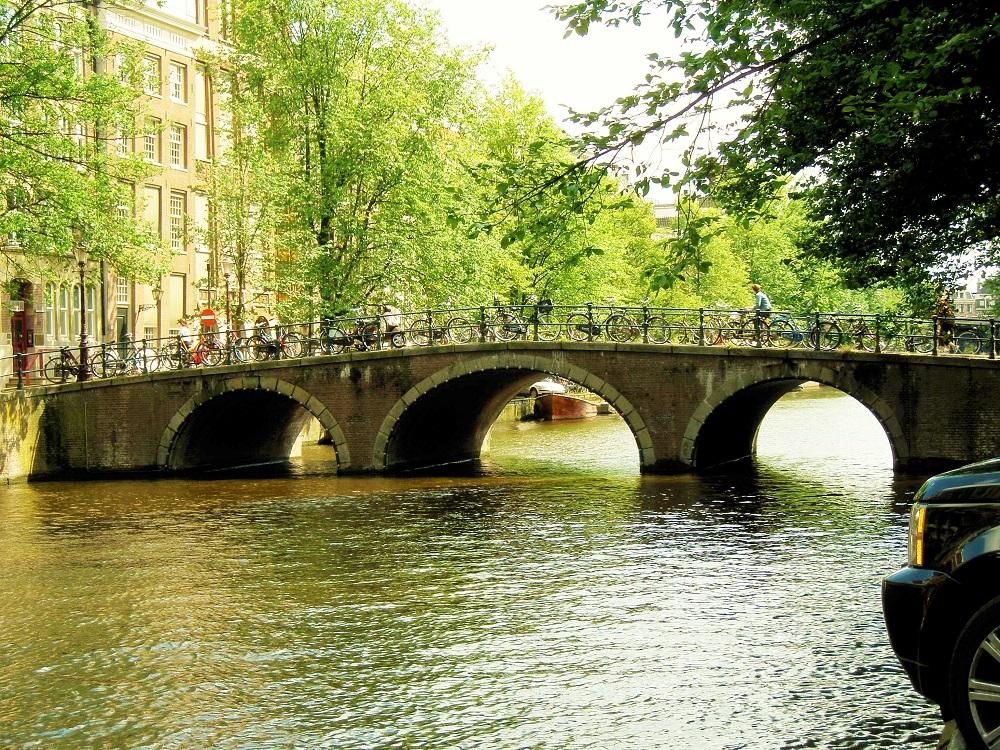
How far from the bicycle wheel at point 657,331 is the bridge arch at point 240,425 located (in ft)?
25.2

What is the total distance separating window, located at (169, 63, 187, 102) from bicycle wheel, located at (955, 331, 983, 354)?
96.5 feet

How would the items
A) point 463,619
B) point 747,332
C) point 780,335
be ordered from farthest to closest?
point 747,332
point 780,335
point 463,619

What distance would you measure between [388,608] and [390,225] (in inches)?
897

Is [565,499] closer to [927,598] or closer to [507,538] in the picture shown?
[507,538]

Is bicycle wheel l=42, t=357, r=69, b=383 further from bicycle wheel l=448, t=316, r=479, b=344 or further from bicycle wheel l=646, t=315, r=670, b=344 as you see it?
bicycle wheel l=646, t=315, r=670, b=344

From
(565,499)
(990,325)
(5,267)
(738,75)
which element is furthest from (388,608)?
(5,267)

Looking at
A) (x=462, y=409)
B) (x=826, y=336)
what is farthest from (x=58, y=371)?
(x=826, y=336)

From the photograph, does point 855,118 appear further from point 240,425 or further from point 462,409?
point 240,425

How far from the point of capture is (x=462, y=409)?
109 ft

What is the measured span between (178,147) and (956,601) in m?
41.9

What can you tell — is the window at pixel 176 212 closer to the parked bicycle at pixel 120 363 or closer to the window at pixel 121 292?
the window at pixel 121 292

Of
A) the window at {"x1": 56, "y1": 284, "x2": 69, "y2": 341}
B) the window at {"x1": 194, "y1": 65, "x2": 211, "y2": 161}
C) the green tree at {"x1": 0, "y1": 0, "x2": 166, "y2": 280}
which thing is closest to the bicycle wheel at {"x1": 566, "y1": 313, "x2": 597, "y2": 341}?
the green tree at {"x1": 0, "y1": 0, "x2": 166, "y2": 280}

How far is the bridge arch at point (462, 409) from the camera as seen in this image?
27983 mm

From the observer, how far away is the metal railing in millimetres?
25531
